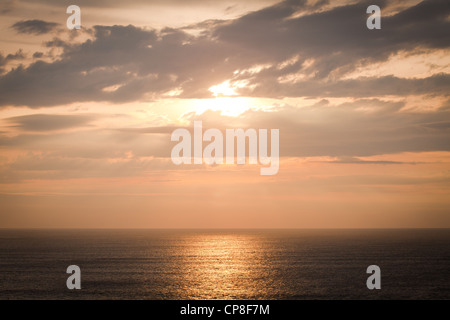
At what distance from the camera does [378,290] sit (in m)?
82.4

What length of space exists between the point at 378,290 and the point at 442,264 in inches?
2173

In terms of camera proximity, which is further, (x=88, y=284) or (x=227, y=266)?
(x=227, y=266)

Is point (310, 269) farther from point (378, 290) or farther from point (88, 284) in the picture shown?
point (88, 284)
